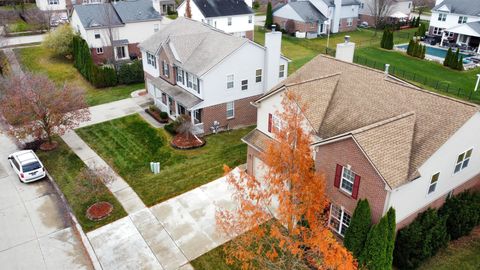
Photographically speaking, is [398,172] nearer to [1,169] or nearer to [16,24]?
[1,169]

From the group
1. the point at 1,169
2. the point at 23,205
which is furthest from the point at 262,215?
the point at 1,169

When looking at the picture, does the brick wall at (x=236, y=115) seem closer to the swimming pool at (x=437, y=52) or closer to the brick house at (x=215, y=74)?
the brick house at (x=215, y=74)

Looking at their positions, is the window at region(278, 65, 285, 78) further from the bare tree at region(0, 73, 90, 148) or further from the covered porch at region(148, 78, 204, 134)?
the bare tree at region(0, 73, 90, 148)

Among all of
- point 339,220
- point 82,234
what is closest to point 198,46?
point 82,234

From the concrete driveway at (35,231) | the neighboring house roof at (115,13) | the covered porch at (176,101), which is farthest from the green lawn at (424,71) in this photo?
the concrete driveway at (35,231)

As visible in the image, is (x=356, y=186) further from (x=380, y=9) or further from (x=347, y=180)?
(x=380, y=9)

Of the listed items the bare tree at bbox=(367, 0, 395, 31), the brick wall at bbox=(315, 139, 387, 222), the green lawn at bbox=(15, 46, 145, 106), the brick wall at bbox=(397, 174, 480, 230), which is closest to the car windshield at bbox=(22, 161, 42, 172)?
the green lawn at bbox=(15, 46, 145, 106)

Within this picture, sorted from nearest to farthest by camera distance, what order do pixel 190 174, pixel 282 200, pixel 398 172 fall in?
pixel 282 200 → pixel 398 172 → pixel 190 174
